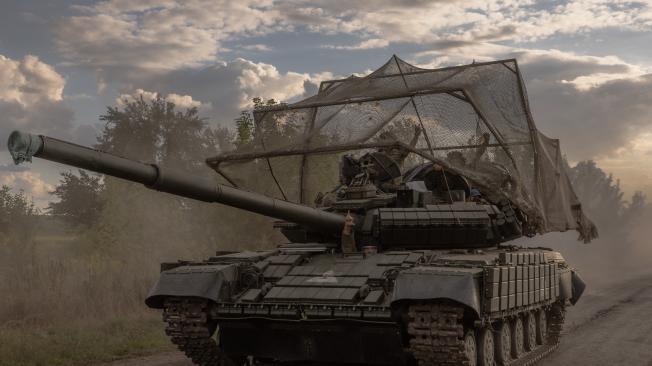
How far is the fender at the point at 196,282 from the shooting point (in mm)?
11367

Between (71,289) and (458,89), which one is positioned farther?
(71,289)

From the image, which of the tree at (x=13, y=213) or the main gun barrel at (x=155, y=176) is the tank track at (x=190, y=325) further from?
the tree at (x=13, y=213)

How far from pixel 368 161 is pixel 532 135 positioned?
2877 millimetres

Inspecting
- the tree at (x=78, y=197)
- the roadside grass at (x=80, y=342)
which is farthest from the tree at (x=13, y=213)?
the roadside grass at (x=80, y=342)

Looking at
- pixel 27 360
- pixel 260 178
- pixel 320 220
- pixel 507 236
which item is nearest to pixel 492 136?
pixel 507 236

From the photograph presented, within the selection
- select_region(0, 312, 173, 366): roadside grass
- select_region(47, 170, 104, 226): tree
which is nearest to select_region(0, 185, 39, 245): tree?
select_region(47, 170, 104, 226): tree

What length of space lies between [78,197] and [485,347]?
3031 cm

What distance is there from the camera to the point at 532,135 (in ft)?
44.3

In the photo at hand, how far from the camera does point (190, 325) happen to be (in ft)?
38.2

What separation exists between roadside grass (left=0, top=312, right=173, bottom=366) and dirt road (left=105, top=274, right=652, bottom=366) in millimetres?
642

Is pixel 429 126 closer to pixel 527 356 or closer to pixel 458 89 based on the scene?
→ pixel 458 89

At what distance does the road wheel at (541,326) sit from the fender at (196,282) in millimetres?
6871

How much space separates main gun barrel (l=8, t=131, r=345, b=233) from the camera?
7.57 m

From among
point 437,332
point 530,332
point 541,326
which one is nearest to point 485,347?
point 437,332
